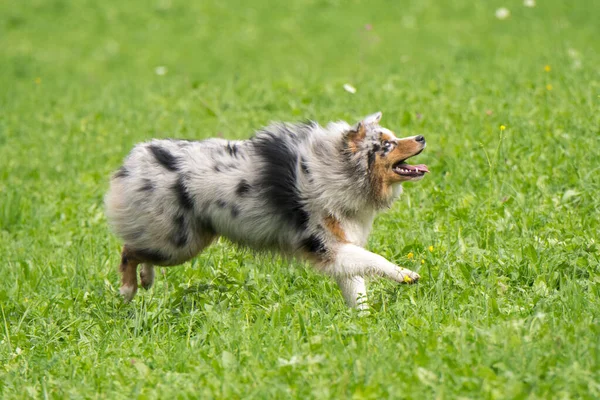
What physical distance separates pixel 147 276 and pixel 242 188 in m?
1.17

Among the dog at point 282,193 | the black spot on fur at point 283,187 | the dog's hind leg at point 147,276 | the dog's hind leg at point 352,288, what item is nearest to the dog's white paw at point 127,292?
the dog's hind leg at point 147,276

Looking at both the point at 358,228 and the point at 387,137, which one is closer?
the point at 387,137

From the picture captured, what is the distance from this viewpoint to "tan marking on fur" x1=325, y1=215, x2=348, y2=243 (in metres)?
5.50

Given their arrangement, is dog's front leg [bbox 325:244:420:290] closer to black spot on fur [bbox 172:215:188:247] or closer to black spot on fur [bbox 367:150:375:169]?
black spot on fur [bbox 367:150:375:169]

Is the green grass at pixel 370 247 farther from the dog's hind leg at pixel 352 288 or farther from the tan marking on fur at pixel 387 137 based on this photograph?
the tan marking on fur at pixel 387 137

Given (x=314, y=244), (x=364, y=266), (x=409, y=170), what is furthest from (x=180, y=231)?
(x=409, y=170)

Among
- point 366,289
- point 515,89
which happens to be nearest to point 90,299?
point 366,289

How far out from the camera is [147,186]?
573cm

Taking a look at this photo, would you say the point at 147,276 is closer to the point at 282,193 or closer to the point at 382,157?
the point at 282,193

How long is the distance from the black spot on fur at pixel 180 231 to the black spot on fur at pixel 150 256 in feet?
0.57

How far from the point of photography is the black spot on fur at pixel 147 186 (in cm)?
572

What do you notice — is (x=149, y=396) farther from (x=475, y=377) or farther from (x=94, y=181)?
(x=94, y=181)

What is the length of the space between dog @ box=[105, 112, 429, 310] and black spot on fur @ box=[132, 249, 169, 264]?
0.01 m

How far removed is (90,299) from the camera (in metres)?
6.04
